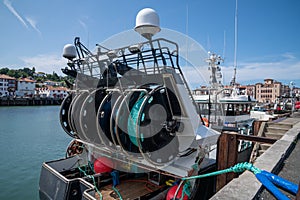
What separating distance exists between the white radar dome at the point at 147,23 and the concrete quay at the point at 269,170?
3748mm

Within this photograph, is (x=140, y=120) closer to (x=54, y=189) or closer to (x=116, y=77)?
(x=116, y=77)

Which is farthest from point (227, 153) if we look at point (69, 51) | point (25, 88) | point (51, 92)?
point (25, 88)

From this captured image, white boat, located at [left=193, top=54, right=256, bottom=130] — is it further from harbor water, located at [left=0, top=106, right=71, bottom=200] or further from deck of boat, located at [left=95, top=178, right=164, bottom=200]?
harbor water, located at [left=0, top=106, right=71, bottom=200]

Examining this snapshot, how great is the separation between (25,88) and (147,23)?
10405 cm

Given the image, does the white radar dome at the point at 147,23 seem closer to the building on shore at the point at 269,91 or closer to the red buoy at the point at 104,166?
the red buoy at the point at 104,166

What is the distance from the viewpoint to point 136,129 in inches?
151

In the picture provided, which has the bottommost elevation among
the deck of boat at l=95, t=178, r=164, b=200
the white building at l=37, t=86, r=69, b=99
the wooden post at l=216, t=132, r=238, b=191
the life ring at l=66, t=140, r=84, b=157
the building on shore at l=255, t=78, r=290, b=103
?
the deck of boat at l=95, t=178, r=164, b=200

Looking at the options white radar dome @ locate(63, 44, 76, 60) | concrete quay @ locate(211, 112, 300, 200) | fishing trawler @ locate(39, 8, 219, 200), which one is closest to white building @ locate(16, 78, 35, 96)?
white radar dome @ locate(63, 44, 76, 60)

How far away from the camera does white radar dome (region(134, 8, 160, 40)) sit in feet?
15.4

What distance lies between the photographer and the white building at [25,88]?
86.3m

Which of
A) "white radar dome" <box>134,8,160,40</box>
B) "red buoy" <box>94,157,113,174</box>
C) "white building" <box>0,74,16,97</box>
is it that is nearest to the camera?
"white radar dome" <box>134,8,160,40</box>

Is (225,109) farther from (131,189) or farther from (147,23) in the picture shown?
(147,23)

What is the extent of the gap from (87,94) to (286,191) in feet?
17.9

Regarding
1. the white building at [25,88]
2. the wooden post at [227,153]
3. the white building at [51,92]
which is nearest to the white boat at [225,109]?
the wooden post at [227,153]
